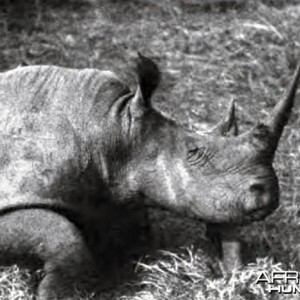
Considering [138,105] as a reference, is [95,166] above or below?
below

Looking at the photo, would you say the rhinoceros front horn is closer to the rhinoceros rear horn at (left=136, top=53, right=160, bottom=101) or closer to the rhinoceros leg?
the rhinoceros rear horn at (left=136, top=53, right=160, bottom=101)

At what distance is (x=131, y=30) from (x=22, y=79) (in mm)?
2816

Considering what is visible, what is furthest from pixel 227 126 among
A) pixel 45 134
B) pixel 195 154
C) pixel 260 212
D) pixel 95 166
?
pixel 45 134

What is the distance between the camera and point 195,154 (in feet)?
15.8

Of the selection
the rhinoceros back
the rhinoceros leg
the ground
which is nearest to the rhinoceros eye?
the rhinoceros back

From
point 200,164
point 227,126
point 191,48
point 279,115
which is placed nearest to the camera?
point 279,115

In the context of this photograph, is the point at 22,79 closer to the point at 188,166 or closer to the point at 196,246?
the point at 188,166

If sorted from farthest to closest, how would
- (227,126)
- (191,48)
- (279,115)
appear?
(191,48) → (227,126) → (279,115)

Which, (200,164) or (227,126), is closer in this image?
(200,164)

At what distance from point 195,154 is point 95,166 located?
45 cm

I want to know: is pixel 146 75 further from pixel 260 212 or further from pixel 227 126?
pixel 260 212

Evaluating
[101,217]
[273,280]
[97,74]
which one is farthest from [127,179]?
[273,280]

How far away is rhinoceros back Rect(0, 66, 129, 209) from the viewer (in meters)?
4.71

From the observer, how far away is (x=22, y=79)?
4.94m
